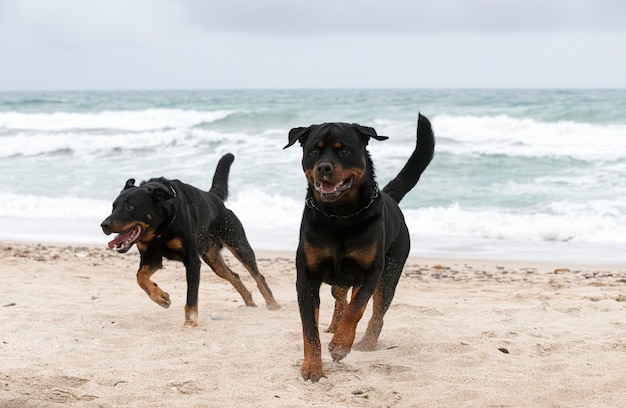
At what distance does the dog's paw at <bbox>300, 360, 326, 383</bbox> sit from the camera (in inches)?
176

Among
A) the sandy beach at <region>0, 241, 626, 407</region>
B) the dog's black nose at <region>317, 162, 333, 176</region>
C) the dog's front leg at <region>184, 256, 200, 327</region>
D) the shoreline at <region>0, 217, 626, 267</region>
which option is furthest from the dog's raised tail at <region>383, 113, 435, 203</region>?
the shoreline at <region>0, 217, 626, 267</region>

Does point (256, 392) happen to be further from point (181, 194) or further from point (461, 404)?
point (181, 194)

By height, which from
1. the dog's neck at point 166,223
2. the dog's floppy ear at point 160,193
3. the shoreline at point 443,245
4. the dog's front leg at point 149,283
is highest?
the dog's floppy ear at point 160,193

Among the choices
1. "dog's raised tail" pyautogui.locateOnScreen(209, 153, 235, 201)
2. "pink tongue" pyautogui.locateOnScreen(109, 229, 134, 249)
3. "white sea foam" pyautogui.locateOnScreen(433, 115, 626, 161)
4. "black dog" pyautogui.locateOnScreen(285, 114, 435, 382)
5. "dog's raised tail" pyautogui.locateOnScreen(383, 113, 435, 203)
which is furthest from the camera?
"white sea foam" pyautogui.locateOnScreen(433, 115, 626, 161)

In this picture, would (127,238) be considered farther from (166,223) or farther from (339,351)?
(339,351)

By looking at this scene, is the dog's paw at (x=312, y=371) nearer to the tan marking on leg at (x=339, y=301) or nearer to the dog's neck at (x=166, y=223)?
the tan marking on leg at (x=339, y=301)

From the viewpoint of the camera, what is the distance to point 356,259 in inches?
177

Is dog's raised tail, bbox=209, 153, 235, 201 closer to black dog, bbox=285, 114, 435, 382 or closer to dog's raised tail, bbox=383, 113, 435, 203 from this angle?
dog's raised tail, bbox=383, 113, 435, 203

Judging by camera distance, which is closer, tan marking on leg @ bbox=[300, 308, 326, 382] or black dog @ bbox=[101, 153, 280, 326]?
tan marking on leg @ bbox=[300, 308, 326, 382]

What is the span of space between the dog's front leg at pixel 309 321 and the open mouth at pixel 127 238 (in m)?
1.93

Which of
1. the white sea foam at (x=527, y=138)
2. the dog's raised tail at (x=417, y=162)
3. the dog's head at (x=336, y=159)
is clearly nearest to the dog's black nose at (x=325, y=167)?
the dog's head at (x=336, y=159)

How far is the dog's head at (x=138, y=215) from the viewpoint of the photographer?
19.5 feet

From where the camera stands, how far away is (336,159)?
4.30 meters

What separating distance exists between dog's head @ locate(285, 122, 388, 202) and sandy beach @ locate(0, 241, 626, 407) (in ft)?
3.66
